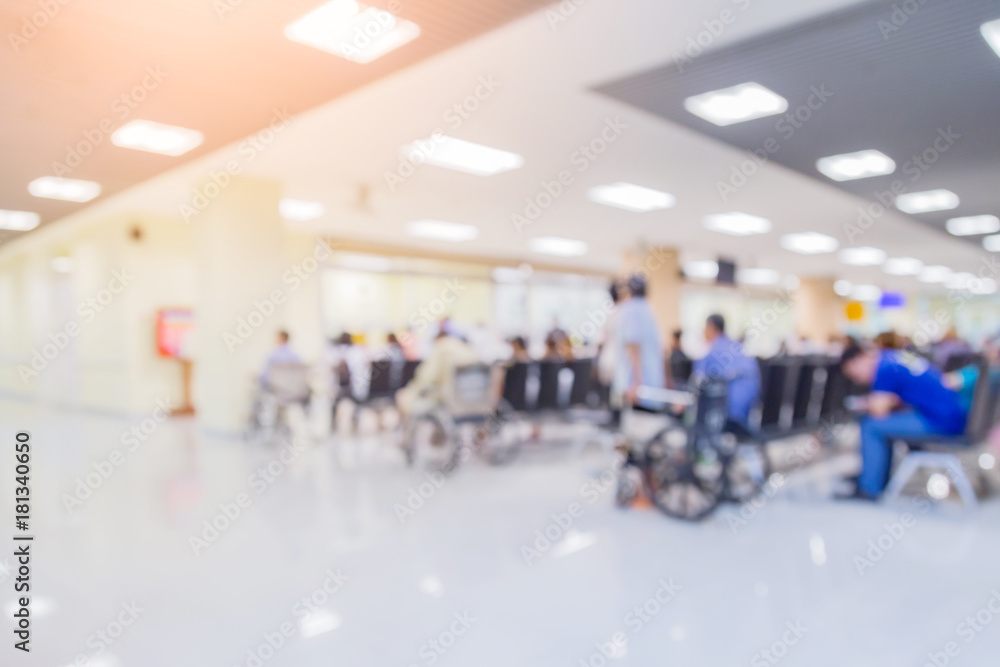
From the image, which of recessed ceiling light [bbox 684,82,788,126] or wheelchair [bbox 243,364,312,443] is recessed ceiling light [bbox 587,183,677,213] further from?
wheelchair [bbox 243,364,312,443]

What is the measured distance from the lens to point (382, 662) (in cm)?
228

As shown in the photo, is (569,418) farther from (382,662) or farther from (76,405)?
(76,405)

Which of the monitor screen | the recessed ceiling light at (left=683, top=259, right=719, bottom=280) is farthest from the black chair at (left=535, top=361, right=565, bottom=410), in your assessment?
the recessed ceiling light at (left=683, top=259, right=719, bottom=280)

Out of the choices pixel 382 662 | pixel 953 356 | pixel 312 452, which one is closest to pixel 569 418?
pixel 312 452

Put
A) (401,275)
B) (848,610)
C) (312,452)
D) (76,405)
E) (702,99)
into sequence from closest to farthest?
(848,610) < (702,99) < (312,452) < (76,405) < (401,275)

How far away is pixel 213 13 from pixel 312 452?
14.5ft

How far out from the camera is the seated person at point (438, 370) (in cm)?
532

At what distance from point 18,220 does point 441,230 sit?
5.98m

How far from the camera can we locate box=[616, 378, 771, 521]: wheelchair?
392 cm

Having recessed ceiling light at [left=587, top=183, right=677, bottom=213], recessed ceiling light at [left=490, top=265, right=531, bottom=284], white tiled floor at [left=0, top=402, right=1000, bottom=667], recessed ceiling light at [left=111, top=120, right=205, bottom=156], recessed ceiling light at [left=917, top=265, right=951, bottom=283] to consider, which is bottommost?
white tiled floor at [left=0, top=402, right=1000, bottom=667]

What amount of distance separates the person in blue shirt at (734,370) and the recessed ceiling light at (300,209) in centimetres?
606

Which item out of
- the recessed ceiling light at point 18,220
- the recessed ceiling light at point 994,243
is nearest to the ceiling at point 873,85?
the recessed ceiling light at point 994,243

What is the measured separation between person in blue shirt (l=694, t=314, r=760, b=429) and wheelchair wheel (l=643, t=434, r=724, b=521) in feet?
1.37

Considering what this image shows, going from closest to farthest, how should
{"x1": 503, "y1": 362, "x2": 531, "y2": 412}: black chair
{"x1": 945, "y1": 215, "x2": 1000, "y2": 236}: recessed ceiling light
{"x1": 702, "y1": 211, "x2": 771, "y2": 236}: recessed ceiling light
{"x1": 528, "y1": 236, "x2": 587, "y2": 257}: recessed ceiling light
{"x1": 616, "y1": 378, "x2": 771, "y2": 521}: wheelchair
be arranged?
{"x1": 616, "y1": 378, "x2": 771, "y2": 521}: wheelchair
{"x1": 503, "y1": 362, "x2": 531, "y2": 412}: black chair
{"x1": 945, "y1": 215, "x2": 1000, "y2": 236}: recessed ceiling light
{"x1": 702, "y1": 211, "x2": 771, "y2": 236}: recessed ceiling light
{"x1": 528, "y1": 236, "x2": 587, "y2": 257}: recessed ceiling light
